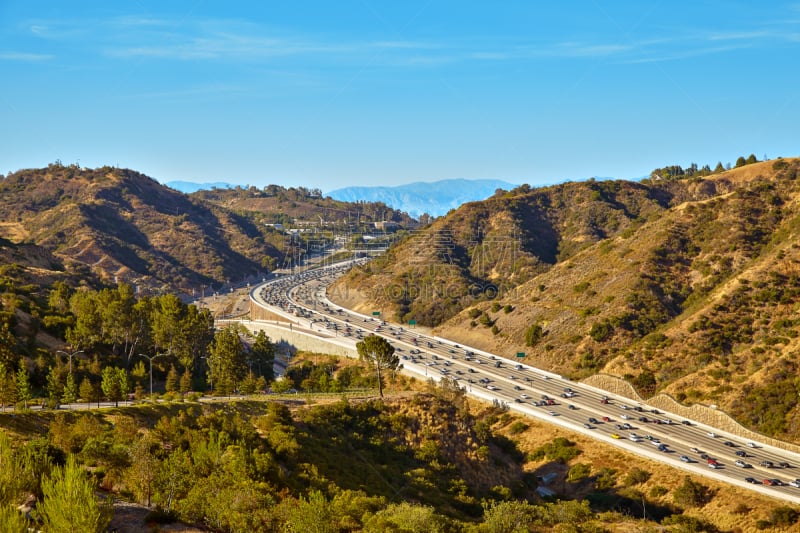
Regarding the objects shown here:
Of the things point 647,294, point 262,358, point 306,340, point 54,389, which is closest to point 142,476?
point 54,389

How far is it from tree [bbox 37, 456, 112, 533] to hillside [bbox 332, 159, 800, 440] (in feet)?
242

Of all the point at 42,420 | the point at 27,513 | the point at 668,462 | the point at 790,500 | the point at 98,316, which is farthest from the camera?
the point at 98,316

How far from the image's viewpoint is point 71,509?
24609 mm

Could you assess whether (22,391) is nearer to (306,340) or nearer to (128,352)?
(128,352)

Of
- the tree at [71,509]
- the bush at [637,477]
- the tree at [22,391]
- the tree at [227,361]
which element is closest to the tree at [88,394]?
the tree at [22,391]

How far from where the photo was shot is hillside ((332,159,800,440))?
8600 cm

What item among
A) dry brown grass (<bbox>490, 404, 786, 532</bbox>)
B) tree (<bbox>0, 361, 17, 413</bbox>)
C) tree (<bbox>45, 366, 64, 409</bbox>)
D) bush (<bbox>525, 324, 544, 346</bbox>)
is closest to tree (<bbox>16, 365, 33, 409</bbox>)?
tree (<bbox>0, 361, 17, 413</bbox>)

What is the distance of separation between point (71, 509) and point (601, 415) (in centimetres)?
7137

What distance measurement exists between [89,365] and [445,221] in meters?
136

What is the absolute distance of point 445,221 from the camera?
19900 centimetres

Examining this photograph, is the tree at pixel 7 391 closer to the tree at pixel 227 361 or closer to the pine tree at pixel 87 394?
the pine tree at pixel 87 394

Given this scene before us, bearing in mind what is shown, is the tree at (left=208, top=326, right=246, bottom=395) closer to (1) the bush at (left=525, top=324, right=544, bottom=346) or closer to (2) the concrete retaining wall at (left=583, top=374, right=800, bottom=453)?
(2) the concrete retaining wall at (left=583, top=374, right=800, bottom=453)

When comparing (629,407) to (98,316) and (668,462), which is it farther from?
(98,316)

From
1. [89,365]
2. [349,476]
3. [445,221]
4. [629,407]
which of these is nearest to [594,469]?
[629,407]
